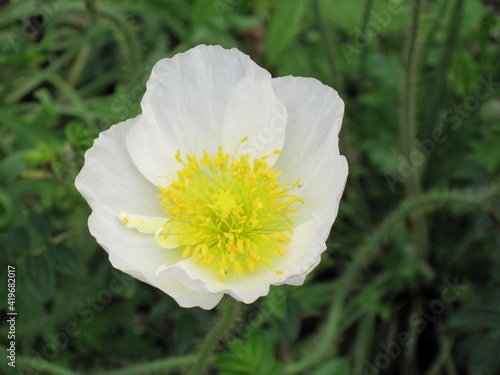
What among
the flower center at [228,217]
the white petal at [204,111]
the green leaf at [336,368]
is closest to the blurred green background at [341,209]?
the green leaf at [336,368]

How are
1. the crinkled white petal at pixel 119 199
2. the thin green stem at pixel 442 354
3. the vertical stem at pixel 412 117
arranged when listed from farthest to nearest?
the thin green stem at pixel 442 354, the vertical stem at pixel 412 117, the crinkled white petal at pixel 119 199

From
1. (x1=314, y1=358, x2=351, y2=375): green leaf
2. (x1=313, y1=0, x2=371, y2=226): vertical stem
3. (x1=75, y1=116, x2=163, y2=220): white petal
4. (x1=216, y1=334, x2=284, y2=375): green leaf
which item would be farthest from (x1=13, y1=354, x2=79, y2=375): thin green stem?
(x1=313, y1=0, x2=371, y2=226): vertical stem

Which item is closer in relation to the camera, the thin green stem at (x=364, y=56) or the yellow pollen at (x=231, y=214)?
the yellow pollen at (x=231, y=214)

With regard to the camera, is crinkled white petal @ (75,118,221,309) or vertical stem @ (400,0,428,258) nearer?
crinkled white petal @ (75,118,221,309)

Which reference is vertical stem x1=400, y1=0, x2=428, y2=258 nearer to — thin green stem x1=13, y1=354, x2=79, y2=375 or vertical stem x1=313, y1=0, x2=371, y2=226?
vertical stem x1=313, y1=0, x2=371, y2=226

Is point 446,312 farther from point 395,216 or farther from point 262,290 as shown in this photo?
point 262,290

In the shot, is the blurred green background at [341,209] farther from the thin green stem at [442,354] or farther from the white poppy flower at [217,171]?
the white poppy flower at [217,171]

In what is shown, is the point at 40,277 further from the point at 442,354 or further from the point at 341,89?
the point at 442,354
